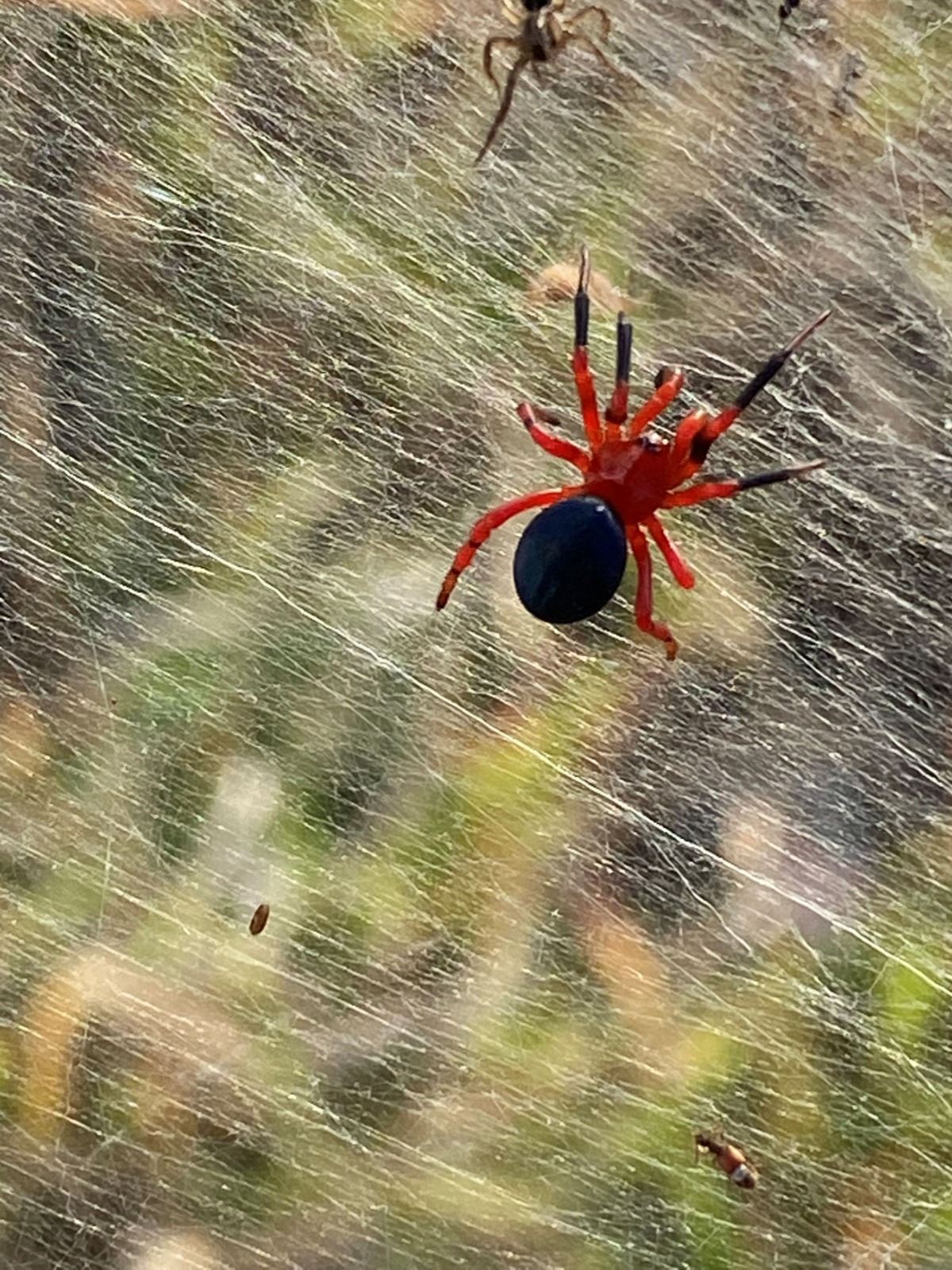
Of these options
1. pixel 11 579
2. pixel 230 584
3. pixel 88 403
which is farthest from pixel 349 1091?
pixel 88 403

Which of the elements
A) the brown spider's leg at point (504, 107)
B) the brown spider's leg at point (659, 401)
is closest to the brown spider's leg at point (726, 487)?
the brown spider's leg at point (659, 401)

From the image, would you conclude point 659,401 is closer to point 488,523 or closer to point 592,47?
point 488,523

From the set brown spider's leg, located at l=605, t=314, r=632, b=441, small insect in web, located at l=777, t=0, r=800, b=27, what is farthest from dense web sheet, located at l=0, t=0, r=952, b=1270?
brown spider's leg, located at l=605, t=314, r=632, b=441

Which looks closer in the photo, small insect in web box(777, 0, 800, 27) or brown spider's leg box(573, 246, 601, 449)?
brown spider's leg box(573, 246, 601, 449)

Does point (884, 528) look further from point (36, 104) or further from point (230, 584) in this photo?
point (36, 104)

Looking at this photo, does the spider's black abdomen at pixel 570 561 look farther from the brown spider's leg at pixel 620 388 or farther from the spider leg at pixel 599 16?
the spider leg at pixel 599 16

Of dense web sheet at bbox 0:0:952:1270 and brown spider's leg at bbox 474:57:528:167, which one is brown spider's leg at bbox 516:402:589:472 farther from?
brown spider's leg at bbox 474:57:528:167

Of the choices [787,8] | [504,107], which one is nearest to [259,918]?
[504,107]
